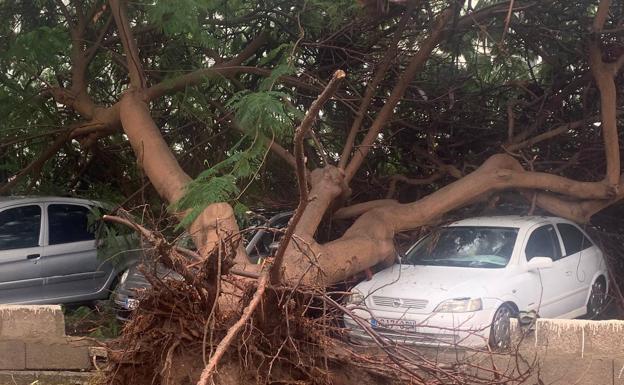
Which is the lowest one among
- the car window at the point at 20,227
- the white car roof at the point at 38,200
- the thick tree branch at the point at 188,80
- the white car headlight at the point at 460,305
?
the white car headlight at the point at 460,305

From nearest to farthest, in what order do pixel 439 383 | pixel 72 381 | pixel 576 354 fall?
1. pixel 439 383
2. pixel 576 354
3. pixel 72 381

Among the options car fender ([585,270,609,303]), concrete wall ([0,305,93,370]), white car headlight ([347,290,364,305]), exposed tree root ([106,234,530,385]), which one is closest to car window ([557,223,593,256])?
car fender ([585,270,609,303])

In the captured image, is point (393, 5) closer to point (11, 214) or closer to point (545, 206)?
point (545, 206)

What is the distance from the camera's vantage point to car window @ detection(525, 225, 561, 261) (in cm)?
903

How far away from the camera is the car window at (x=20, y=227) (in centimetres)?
980

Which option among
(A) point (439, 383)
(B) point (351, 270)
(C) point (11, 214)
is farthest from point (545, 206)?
(C) point (11, 214)

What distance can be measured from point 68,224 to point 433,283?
5466mm

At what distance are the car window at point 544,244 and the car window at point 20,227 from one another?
6.50 meters

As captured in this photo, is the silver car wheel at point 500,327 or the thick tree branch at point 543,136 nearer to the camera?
the silver car wheel at point 500,327

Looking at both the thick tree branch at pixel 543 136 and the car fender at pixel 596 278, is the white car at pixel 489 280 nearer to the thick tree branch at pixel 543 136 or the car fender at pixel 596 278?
the car fender at pixel 596 278

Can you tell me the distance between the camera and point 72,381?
7.56m

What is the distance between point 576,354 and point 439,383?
5.01 ft

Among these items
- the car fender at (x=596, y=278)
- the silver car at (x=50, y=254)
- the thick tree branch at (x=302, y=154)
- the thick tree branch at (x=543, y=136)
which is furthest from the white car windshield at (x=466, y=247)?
the silver car at (x=50, y=254)

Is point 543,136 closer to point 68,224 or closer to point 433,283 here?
point 433,283
